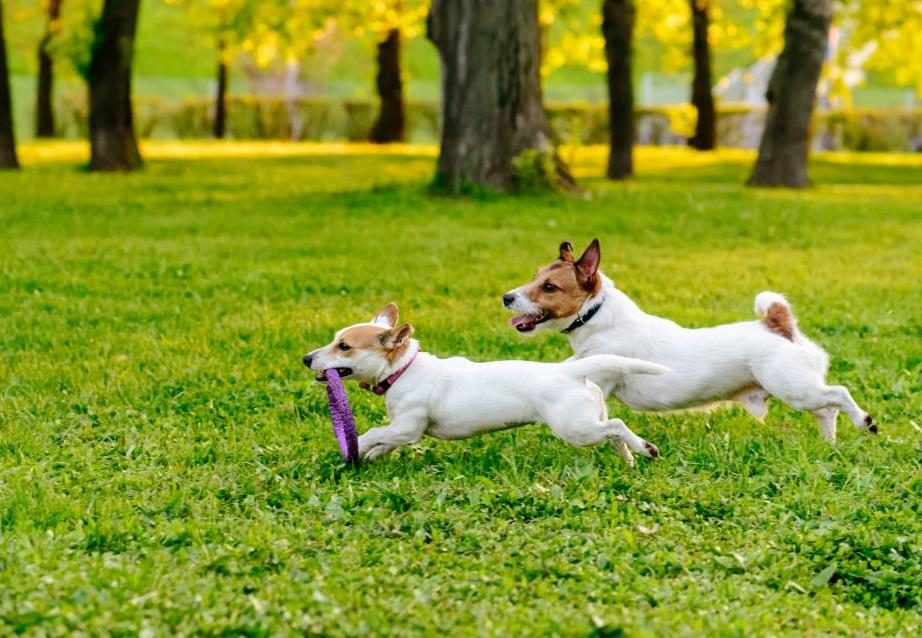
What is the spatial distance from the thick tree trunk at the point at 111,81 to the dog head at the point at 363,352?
14557mm

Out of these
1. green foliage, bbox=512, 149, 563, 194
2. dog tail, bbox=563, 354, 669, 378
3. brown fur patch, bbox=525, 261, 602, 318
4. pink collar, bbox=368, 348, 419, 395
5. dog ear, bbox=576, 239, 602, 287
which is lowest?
pink collar, bbox=368, 348, 419, 395

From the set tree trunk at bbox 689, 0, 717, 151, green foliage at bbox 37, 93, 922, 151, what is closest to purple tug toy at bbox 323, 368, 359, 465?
tree trunk at bbox 689, 0, 717, 151

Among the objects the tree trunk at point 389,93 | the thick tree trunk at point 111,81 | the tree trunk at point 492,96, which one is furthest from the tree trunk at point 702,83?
the tree trunk at point 492,96

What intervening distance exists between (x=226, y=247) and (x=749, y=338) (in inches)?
270

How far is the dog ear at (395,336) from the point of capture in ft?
18.2

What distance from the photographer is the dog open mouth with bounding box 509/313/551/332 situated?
5.99 meters

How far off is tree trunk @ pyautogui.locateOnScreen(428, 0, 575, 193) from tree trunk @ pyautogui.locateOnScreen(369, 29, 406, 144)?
18.1 m

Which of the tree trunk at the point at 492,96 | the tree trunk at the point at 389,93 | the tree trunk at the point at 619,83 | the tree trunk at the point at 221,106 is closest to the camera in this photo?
the tree trunk at the point at 492,96

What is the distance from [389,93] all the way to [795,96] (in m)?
16.1

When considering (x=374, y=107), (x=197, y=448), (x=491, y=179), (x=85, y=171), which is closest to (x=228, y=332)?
(x=197, y=448)

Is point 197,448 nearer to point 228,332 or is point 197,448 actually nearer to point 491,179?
point 228,332

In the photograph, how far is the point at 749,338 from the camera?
19.1 ft

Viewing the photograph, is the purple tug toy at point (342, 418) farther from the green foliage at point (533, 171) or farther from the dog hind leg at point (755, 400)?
the green foliage at point (533, 171)

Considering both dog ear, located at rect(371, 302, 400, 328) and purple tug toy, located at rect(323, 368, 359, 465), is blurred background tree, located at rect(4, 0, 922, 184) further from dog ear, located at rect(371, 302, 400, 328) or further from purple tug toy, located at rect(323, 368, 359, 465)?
purple tug toy, located at rect(323, 368, 359, 465)
